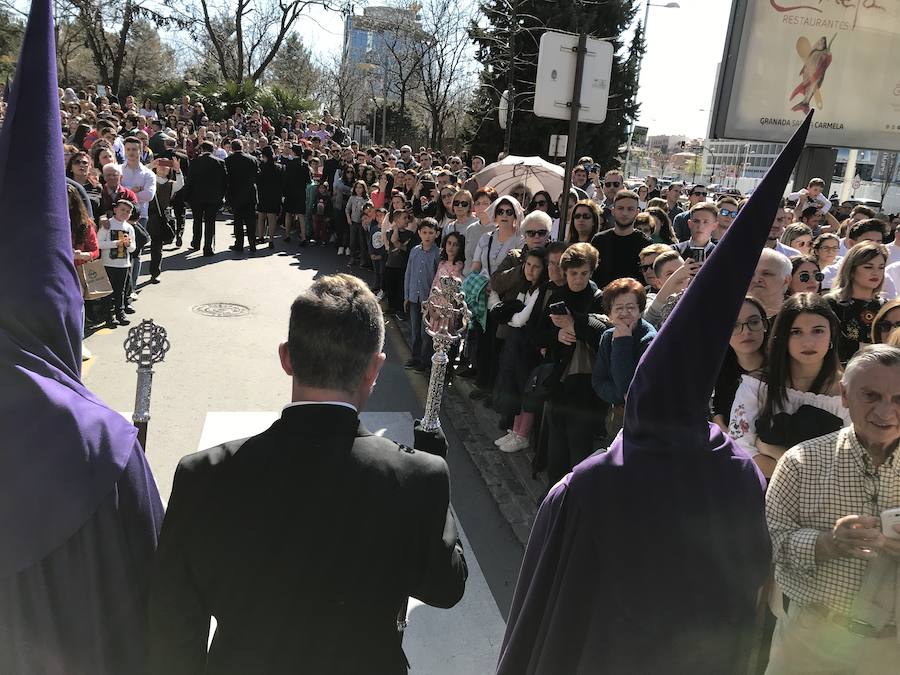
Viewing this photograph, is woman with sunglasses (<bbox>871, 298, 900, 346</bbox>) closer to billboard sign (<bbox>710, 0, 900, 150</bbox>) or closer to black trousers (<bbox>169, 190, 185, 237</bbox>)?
black trousers (<bbox>169, 190, 185, 237</bbox>)

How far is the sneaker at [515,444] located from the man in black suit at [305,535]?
3964mm

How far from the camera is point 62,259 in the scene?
1.76m

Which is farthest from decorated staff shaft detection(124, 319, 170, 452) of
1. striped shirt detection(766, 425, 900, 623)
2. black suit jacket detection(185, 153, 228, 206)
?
black suit jacket detection(185, 153, 228, 206)

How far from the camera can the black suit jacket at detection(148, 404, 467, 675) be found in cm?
167

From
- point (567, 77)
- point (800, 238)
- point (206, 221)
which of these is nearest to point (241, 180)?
point (206, 221)

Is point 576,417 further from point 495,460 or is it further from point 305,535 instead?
point 305,535

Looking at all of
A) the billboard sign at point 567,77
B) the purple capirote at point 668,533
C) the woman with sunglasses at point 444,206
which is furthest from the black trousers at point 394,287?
the purple capirote at point 668,533

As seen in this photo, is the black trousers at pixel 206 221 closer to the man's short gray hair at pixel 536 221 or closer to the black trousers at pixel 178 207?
the black trousers at pixel 178 207

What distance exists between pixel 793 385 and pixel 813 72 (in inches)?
605

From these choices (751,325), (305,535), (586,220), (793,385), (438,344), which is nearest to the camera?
(305,535)

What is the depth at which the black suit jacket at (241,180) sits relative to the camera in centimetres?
1274

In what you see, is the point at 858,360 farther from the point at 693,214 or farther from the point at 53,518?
the point at 693,214

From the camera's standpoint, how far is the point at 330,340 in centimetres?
175

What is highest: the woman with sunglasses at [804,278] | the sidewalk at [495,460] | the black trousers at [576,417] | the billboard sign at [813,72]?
the billboard sign at [813,72]
